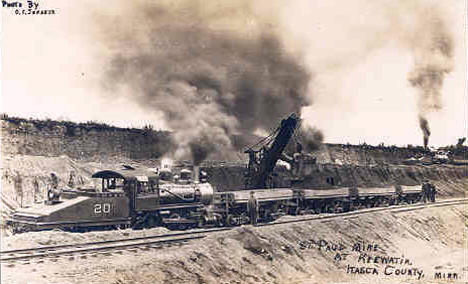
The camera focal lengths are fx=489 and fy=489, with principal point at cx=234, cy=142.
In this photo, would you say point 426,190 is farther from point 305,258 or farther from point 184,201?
point 184,201

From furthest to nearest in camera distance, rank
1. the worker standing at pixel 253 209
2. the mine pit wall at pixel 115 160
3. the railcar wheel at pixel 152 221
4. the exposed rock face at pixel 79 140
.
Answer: the exposed rock face at pixel 79 140
the worker standing at pixel 253 209
the mine pit wall at pixel 115 160
the railcar wheel at pixel 152 221

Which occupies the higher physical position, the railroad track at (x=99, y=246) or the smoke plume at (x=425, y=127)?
the smoke plume at (x=425, y=127)

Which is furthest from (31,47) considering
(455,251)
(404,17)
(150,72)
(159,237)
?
(455,251)

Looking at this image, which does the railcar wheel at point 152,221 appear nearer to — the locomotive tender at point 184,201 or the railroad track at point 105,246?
the locomotive tender at point 184,201

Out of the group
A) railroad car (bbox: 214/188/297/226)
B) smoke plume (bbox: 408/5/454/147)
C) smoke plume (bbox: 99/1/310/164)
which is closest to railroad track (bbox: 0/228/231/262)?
railroad car (bbox: 214/188/297/226)

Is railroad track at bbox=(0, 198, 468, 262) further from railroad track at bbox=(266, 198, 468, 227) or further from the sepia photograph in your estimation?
railroad track at bbox=(266, 198, 468, 227)

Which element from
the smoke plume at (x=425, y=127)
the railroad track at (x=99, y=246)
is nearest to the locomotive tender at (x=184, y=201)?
the railroad track at (x=99, y=246)

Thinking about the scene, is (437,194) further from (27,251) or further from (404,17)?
(27,251)
